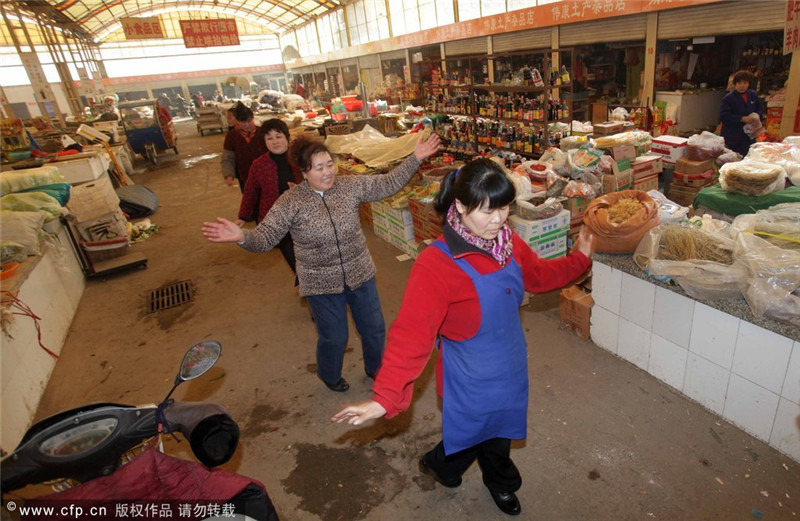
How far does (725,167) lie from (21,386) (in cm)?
634

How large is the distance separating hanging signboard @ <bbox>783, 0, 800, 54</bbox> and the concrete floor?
12.2ft

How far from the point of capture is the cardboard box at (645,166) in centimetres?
498

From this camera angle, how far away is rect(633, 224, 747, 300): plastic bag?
95.3 inches

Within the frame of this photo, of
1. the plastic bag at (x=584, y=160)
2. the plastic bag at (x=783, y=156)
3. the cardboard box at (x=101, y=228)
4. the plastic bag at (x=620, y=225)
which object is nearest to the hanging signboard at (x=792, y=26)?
the plastic bag at (x=783, y=156)

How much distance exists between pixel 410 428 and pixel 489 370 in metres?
1.37

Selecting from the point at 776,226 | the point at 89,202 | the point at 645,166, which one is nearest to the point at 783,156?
the point at 645,166

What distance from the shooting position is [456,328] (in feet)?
5.61

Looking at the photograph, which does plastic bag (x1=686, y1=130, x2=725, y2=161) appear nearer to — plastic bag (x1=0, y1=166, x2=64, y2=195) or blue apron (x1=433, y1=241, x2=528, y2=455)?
blue apron (x1=433, y1=241, x2=528, y2=455)

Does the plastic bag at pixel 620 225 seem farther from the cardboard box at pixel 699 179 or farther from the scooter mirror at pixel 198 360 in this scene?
the cardboard box at pixel 699 179

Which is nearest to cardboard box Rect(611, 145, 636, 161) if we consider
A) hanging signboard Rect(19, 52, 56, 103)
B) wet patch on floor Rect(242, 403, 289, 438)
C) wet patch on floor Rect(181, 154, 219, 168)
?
wet patch on floor Rect(242, 403, 289, 438)

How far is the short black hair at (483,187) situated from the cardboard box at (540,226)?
8.56 ft

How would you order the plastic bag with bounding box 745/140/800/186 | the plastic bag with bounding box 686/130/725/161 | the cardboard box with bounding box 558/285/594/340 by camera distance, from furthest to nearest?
the plastic bag with bounding box 686/130/725/161 → the plastic bag with bounding box 745/140/800/186 → the cardboard box with bounding box 558/285/594/340

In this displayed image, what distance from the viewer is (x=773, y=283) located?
7.38ft

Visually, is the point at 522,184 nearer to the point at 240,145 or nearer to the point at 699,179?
the point at 699,179
